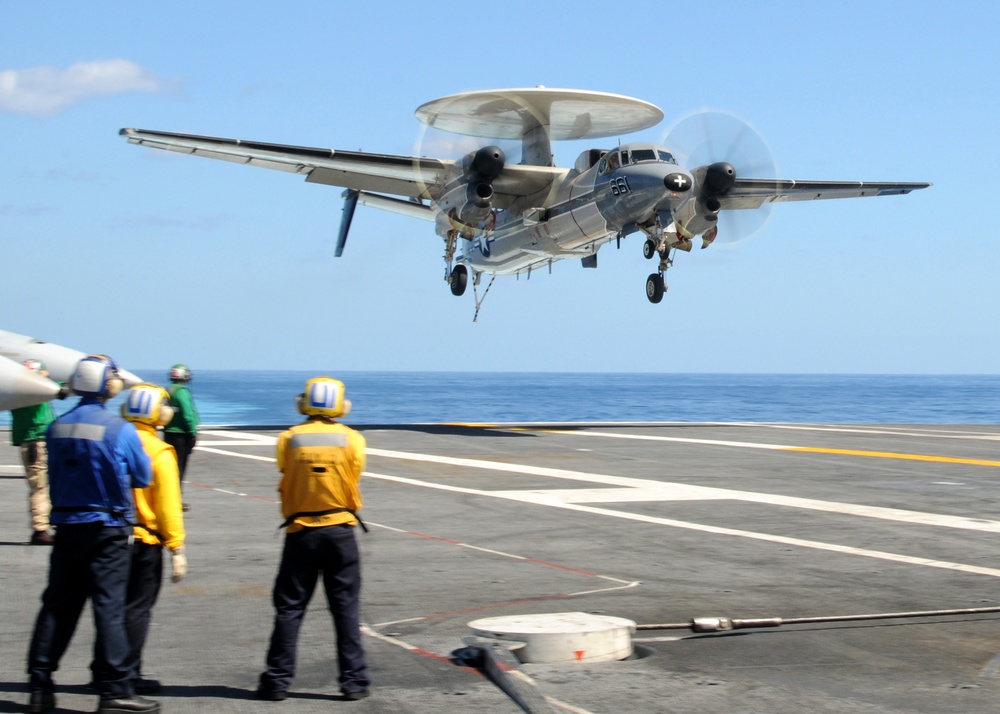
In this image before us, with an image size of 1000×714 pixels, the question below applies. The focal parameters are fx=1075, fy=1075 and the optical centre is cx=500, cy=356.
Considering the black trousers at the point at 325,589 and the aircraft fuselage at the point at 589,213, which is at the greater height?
the aircraft fuselage at the point at 589,213

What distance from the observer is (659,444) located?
2670 cm

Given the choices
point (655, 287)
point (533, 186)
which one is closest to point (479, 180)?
point (533, 186)

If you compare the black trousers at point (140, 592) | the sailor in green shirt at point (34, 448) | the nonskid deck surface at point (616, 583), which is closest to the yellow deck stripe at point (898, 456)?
the nonskid deck surface at point (616, 583)

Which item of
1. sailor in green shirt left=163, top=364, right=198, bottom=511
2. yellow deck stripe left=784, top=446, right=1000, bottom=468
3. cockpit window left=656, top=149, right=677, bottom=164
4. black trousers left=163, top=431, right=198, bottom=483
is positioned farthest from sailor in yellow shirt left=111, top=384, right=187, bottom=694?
cockpit window left=656, top=149, right=677, bottom=164

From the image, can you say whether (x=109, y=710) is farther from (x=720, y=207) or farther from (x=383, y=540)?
(x=720, y=207)

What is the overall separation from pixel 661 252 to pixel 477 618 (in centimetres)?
2312

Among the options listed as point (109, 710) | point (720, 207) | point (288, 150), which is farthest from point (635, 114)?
point (109, 710)

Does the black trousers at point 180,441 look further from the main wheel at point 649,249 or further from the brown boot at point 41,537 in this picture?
the main wheel at point 649,249

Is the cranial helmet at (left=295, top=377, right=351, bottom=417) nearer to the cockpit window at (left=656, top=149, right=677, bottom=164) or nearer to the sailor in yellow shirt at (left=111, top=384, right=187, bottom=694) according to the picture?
the sailor in yellow shirt at (left=111, top=384, right=187, bottom=694)

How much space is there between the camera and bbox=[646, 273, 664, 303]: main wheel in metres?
31.3

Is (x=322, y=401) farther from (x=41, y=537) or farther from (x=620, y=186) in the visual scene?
(x=620, y=186)

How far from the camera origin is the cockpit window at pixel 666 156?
2921 centimetres

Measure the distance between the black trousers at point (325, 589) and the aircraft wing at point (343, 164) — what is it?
25.9 metres

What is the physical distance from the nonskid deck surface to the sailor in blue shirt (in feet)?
1.21
